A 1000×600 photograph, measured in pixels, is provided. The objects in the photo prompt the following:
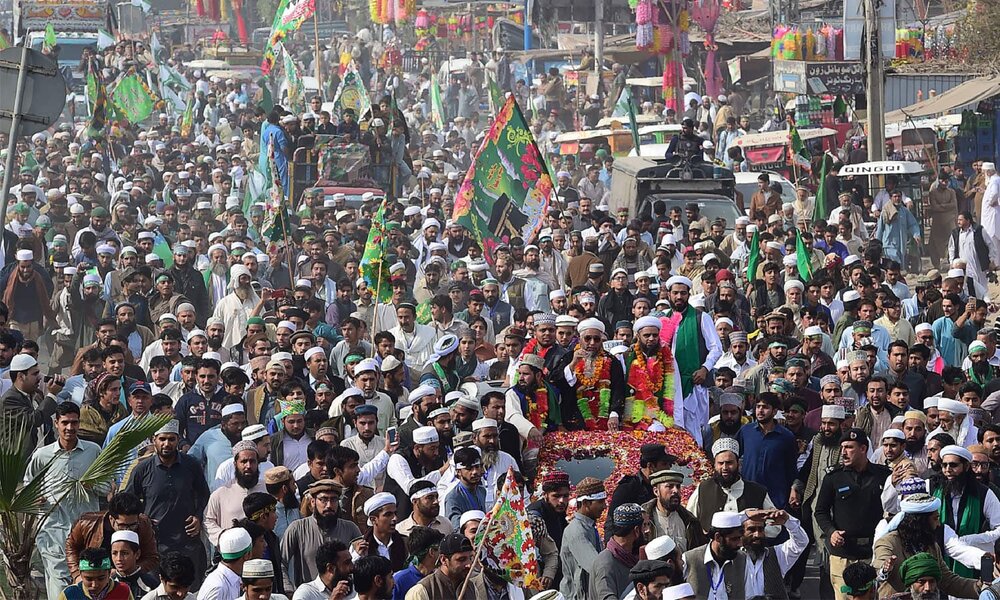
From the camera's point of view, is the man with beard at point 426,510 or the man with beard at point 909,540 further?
the man with beard at point 426,510

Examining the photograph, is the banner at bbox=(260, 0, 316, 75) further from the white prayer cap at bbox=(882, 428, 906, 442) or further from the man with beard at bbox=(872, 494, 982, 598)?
the man with beard at bbox=(872, 494, 982, 598)

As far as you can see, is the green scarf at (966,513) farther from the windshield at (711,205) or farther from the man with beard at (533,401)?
the windshield at (711,205)

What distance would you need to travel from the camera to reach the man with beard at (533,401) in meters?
10.6

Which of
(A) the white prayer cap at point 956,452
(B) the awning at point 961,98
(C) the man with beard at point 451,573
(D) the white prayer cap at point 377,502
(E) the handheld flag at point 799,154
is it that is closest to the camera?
(C) the man with beard at point 451,573

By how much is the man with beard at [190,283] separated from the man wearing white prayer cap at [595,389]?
5527 millimetres

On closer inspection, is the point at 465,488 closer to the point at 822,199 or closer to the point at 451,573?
the point at 451,573

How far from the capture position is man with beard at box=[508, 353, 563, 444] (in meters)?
10.6

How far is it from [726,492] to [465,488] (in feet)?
4.04

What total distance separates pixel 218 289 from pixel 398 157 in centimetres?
659

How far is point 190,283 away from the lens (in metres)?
15.9

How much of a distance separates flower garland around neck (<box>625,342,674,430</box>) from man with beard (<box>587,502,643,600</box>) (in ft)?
7.03

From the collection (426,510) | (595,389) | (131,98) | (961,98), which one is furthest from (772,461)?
(131,98)

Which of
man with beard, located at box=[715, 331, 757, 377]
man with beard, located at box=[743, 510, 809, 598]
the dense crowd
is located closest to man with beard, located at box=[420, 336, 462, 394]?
the dense crowd

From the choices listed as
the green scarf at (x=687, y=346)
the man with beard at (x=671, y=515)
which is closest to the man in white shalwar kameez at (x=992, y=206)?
the green scarf at (x=687, y=346)
